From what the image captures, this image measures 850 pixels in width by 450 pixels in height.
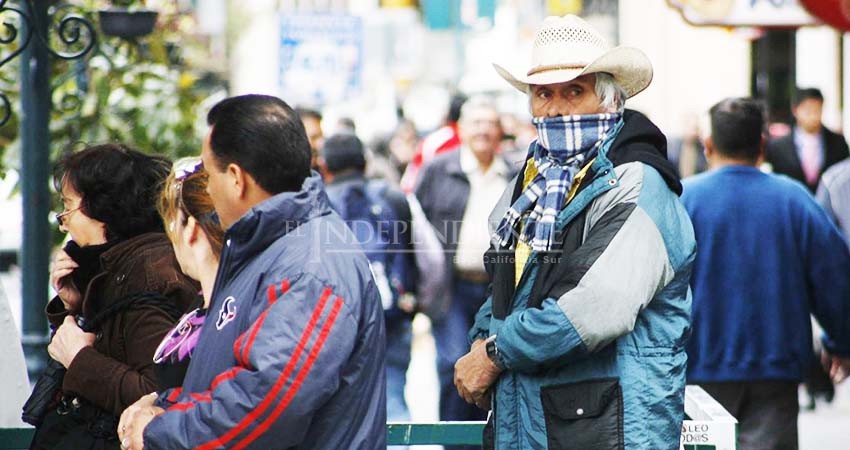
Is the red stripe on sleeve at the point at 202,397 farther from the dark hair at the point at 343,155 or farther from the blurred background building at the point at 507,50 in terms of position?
the dark hair at the point at 343,155

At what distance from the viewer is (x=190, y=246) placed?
4.06 meters

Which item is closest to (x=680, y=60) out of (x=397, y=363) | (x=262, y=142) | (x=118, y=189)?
(x=397, y=363)

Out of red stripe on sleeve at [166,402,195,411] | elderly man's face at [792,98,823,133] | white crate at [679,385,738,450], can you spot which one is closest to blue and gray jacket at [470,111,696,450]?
white crate at [679,385,738,450]

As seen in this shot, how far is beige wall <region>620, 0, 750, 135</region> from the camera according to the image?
73.6 feet

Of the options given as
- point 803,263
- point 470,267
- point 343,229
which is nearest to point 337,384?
point 343,229

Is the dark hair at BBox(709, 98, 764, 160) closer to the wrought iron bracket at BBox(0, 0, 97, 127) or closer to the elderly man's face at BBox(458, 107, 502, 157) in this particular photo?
the elderly man's face at BBox(458, 107, 502, 157)

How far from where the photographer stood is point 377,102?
4038 centimetres

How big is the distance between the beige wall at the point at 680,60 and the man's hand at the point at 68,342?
17891mm

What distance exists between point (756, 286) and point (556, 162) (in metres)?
2.44

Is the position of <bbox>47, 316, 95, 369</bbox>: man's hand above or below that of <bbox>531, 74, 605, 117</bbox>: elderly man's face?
below

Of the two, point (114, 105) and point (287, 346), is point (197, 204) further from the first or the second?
point (114, 105)

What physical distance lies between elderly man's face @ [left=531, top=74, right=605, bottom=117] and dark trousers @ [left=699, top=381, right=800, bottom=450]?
2.56 metres

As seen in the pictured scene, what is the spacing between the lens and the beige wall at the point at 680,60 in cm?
2244

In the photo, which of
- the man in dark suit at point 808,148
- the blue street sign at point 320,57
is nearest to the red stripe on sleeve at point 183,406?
the man in dark suit at point 808,148
